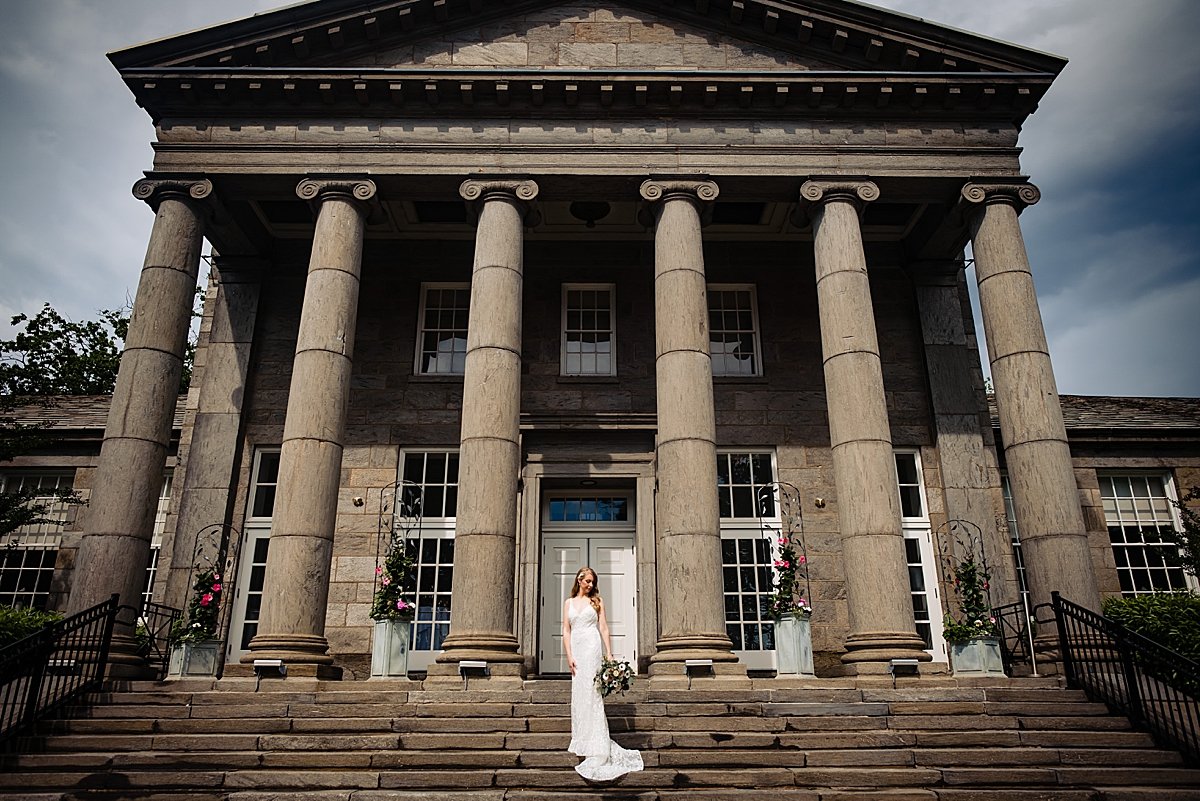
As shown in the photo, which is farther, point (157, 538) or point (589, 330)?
point (157, 538)

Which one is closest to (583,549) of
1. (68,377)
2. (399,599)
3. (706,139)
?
(399,599)

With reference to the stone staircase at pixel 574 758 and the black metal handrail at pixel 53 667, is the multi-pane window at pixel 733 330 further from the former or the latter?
the black metal handrail at pixel 53 667

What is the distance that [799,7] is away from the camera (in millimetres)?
14898

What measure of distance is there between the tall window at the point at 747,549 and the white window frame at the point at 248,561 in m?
8.09

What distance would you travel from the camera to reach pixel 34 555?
58.3 feet

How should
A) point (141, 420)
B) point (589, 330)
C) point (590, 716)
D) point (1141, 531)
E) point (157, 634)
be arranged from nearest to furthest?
point (590, 716)
point (141, 420)
point (157, 634)
point (589, 330)
point (1141, 531)

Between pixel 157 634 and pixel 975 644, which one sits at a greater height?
pixel 157 634

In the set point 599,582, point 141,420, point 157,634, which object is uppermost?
point 141,420

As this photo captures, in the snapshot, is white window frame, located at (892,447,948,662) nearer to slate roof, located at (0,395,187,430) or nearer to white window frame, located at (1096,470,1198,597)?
white window frame, located at (1096,470,1198,597)

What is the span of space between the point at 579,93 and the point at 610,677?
31.8 ft

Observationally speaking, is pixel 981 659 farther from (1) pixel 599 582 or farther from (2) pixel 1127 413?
(2) pixel 1127 413

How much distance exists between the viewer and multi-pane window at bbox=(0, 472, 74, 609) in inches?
683

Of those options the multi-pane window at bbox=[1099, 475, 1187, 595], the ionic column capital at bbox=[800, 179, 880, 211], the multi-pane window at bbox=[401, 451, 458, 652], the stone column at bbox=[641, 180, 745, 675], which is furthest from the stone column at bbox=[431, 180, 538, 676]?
the multi-pane window at bbox=[1099, 475, 1187, 595]

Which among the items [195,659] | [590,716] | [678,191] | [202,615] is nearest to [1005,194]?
[678,191]
